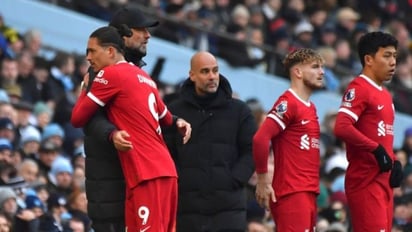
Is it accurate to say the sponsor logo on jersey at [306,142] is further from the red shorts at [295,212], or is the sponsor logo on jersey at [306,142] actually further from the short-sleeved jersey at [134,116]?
the short-sleeved jersey at [134,116]

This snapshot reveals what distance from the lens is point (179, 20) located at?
24.3 meters

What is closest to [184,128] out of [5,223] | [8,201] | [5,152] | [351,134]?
[351,134]

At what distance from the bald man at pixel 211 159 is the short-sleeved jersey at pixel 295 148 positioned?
649 mm

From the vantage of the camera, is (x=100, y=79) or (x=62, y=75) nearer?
(x=100, y=79)

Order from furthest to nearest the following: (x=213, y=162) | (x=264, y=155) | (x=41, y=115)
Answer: (x=41, y=115) → (x=213, y=162) → (x=264, y=155)

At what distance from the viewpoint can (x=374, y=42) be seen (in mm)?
13820

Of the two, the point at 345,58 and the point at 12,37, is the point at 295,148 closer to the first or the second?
the point at 12,37

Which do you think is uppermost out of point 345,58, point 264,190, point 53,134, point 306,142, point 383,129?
point 345,58

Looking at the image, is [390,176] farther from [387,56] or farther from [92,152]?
[92,152]

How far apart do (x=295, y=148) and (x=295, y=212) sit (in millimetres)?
487

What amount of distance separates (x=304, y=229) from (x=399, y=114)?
45.2 feet

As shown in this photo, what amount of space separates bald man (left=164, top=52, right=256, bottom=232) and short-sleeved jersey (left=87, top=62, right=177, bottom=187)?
1.21 m

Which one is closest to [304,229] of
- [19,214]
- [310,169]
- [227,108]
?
[310,169]

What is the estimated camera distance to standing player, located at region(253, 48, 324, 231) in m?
13.5
